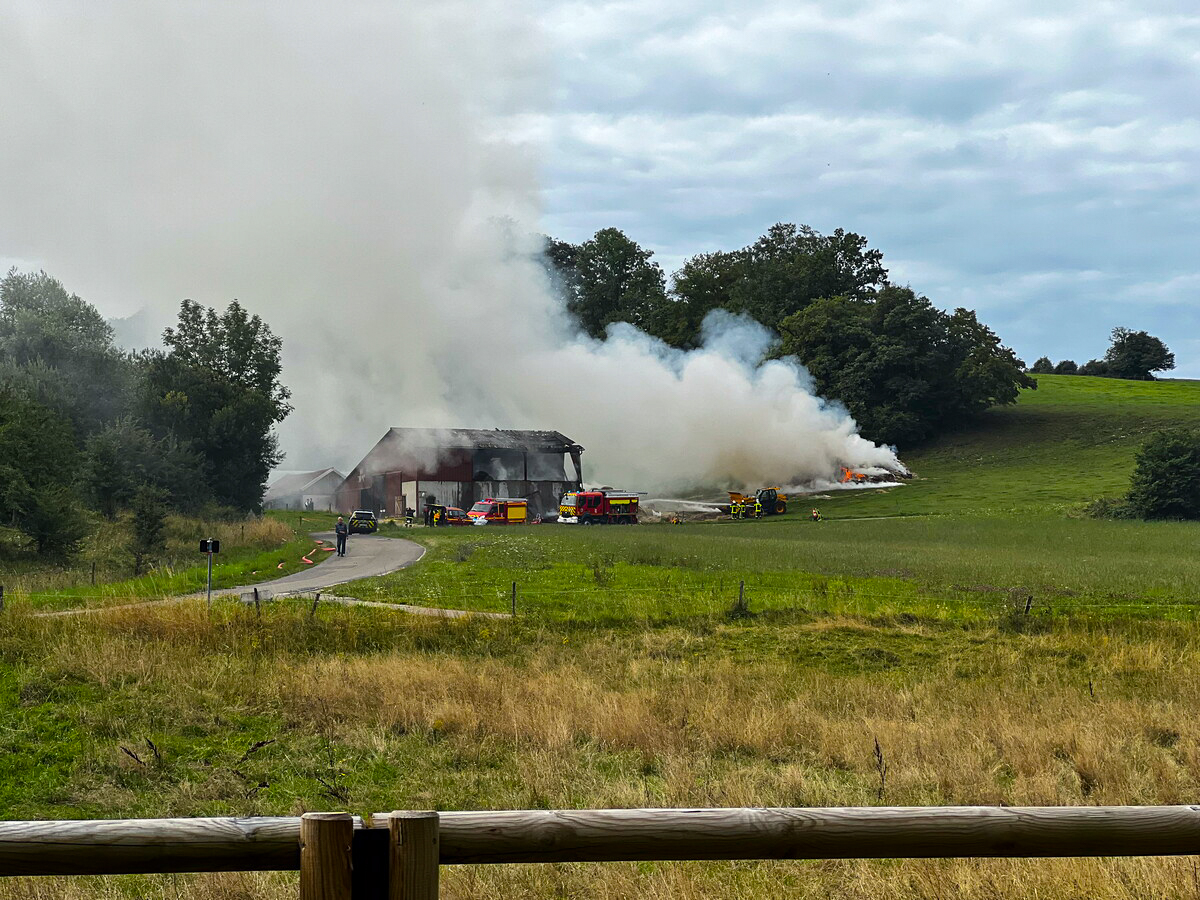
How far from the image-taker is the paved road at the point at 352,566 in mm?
33062

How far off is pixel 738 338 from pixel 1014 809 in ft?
366

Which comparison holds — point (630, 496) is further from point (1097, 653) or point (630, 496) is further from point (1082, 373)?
point (1082, 373)

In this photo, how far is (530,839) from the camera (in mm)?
4457

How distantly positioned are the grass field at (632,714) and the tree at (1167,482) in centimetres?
4188

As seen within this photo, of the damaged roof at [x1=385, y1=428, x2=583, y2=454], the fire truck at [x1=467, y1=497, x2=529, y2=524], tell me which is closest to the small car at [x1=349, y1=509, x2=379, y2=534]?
the fire truck at [x1=467, y1=497, x2=529, y2=524]

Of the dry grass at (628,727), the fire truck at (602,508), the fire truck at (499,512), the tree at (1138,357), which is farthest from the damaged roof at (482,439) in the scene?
the tree at (1138,357)

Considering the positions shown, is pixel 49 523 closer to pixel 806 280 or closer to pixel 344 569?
pixel 344 569

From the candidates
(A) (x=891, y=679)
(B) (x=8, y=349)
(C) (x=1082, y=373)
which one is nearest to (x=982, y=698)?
(A) (x=891, y=679)

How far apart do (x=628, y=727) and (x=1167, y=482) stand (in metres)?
65.8

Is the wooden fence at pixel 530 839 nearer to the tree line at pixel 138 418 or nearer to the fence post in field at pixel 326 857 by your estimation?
the fence post in field at pixel 326 857

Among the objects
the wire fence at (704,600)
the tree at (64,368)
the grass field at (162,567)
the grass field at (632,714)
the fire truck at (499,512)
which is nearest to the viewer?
the grass field at (632,714)

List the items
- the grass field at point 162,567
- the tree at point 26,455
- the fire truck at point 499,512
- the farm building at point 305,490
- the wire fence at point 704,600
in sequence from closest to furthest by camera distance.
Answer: the wire fence at point 704,600
the grass field at point 162,567
the tree at point 26,455
the fire truck at point 499,512
the farm building at point 305,490

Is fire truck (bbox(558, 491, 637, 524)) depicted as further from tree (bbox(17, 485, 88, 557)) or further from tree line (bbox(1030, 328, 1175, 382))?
tree line (bbox(1030, 328, 1175, 382))

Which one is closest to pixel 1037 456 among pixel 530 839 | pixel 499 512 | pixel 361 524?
pixel 499 512
